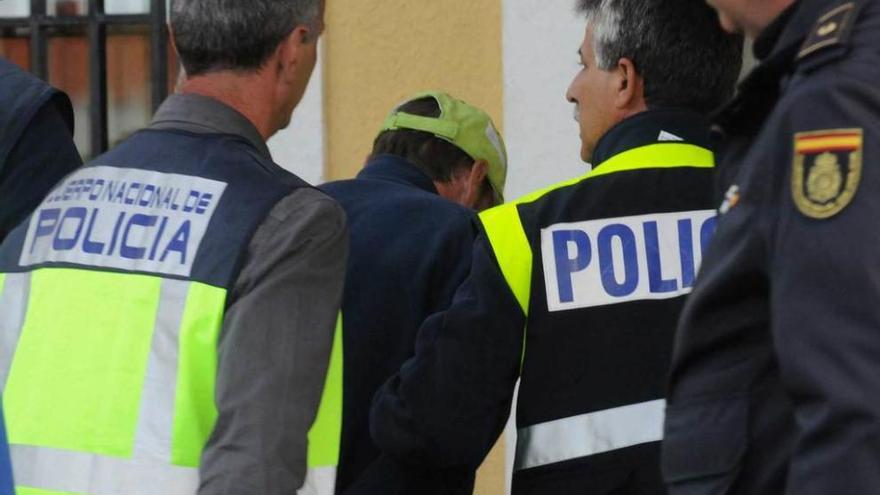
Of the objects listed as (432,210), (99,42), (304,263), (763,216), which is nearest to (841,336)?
(763,216)

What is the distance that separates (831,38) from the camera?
1828 mm

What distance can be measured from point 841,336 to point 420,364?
145 cm

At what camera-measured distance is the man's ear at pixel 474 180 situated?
4.14 meters

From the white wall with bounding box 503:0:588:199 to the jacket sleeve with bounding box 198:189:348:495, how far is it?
2.88 m

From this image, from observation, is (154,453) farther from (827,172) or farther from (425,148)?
(425,148)

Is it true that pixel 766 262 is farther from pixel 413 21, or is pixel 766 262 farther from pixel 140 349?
pixel 413 21

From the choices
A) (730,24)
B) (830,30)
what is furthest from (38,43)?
(830,30)

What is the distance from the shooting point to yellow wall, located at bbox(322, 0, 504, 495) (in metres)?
5.57

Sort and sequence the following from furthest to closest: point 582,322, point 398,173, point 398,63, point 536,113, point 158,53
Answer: point 158,53 < point 398,63 < point 536,113 < point 398,173 < point 582,322

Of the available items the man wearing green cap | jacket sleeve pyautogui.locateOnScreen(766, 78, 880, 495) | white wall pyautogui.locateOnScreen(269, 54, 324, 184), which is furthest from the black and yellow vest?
white wall pyautogui.locateOnScreen(269, 54, 324, 184)

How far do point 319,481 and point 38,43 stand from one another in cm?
371

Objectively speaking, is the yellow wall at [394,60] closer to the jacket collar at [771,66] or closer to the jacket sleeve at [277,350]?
the jacket sleeve at [277,350]

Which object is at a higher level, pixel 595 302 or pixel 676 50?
pixel 676 50

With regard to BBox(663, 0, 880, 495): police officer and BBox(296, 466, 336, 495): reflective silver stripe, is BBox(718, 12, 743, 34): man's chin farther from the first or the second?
BBox(296, 466, 336, 495): reflective silver stripe
